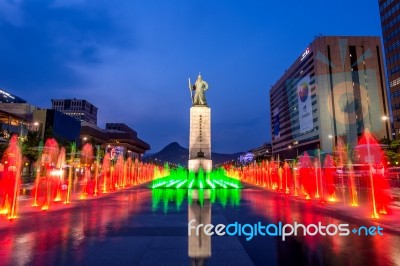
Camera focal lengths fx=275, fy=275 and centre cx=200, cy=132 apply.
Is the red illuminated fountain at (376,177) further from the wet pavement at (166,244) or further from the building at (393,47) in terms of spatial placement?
the building at (393,47)

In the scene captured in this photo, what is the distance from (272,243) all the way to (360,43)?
110 meters

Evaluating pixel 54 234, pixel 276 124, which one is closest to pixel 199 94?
pixel 54 234

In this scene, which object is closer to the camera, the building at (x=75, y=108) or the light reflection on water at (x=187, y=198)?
the light reflection on water at (x=187, y=198)

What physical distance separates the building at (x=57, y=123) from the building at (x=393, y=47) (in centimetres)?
8753

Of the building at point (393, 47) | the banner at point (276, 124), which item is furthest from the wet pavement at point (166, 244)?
the banner at point (276, 124)

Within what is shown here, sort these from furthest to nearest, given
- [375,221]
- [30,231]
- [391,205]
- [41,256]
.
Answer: [391,205] → [375,221] → [30,231] → [41,256]

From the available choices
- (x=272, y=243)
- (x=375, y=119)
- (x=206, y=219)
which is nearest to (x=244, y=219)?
(x=206, y=219)

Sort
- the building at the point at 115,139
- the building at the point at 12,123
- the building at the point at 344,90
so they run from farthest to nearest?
the building at the point at 115,139
the building at the point at 344,90
the building at the point at 12,123

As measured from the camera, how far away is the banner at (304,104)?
10212 centimetres

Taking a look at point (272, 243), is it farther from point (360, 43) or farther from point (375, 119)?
point (360, 43)

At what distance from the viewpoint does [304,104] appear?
351ft

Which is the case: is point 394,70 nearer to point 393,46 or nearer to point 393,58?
point 393,58

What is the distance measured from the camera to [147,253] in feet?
21.1

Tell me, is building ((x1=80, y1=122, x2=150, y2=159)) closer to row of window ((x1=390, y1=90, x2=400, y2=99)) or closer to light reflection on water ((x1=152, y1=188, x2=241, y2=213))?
light reflection on water ((x1=152, y1=188, x2=241, y2=213))
